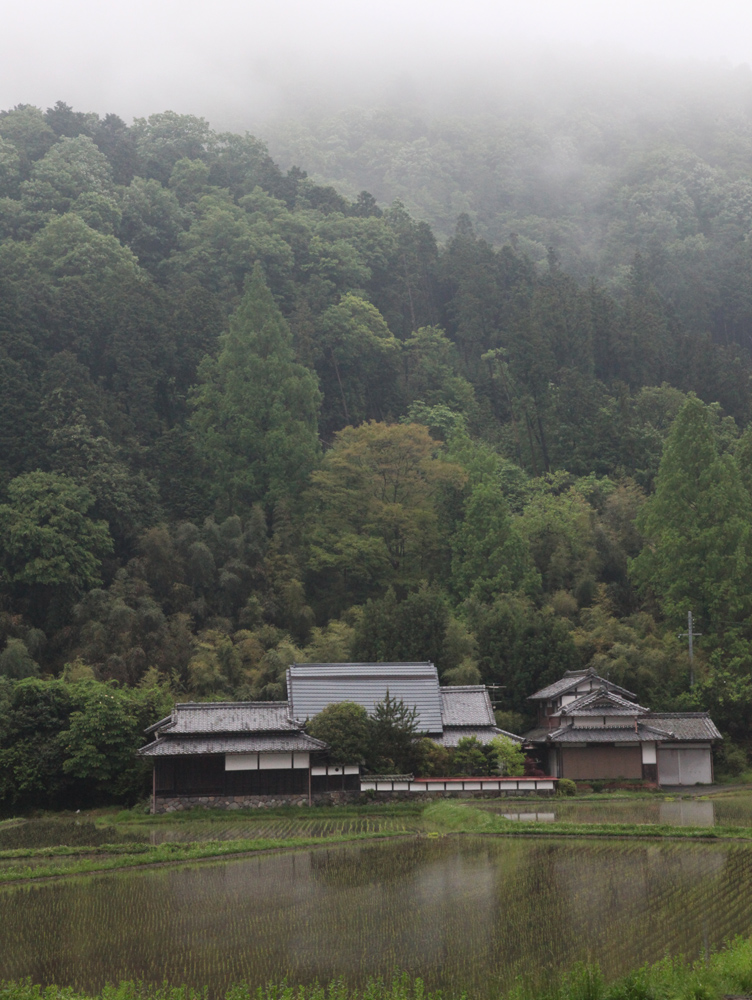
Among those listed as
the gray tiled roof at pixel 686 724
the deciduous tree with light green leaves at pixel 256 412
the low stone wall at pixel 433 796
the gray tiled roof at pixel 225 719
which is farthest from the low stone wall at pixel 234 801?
the deciduous tree with light green leaves at pixel 256 412

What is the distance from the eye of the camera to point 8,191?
69.5 m

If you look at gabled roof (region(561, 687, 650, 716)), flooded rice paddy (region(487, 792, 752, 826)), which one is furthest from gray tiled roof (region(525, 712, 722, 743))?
flooded rice paddy (region(487, 792, 752, 826))

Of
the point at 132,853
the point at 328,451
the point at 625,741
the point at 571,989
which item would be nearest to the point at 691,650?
the point at 625,741

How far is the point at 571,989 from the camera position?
1097cm

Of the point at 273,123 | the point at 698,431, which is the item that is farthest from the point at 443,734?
the point at 273,123

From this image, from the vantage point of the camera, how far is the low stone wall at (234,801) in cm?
3212

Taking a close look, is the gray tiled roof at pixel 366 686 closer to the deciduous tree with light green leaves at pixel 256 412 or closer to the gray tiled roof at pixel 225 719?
the gray tiled roof at pixel 225 719

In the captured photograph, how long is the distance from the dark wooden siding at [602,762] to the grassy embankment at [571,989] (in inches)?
987

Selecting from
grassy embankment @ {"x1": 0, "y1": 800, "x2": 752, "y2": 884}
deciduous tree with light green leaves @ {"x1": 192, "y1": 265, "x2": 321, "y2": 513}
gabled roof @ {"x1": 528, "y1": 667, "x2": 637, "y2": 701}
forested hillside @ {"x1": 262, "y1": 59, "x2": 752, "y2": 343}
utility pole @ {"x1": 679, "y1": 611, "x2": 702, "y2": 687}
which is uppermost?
forested hillside @ {"x1": 262, "y1": 59, "x2": 752, "y2": 343}

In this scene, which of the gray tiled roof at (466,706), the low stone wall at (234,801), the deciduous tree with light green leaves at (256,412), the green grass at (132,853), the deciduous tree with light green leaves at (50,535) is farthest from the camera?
the deciduous tree with light green leaves at (256,412)

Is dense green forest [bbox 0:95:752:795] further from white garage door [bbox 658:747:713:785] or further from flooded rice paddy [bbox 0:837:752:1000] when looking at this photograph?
flooded rice paddy [bbox 0:837:752:1000]

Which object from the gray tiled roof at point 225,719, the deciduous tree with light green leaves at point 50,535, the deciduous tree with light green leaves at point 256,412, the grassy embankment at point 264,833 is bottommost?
the grassy embankment at point 264,833

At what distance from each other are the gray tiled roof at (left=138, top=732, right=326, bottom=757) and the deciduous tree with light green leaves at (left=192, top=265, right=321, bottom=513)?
1966cm

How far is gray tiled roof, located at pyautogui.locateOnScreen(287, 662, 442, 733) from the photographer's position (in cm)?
3659
